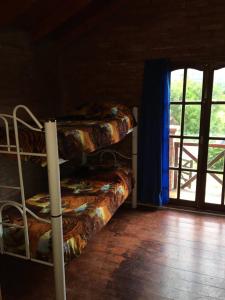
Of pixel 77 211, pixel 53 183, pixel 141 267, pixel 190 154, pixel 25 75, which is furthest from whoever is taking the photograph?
pixel 190 154

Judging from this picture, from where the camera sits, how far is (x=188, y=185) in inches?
142

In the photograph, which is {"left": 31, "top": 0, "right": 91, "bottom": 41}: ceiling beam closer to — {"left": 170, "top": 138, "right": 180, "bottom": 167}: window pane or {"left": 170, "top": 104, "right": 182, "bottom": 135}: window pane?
{"left": 170, "top": 104, "right": 182, "bottom": 135}: window pane

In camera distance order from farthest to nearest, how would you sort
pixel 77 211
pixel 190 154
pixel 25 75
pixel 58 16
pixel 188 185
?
1. pixel 188 185
2. pixel 190 154
3. pixel 25 75
4. pixel 58 16
5. pixel 77 211

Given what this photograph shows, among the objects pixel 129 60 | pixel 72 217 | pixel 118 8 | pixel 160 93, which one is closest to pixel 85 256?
pixel 72 217

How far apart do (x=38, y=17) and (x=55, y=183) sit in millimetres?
2160

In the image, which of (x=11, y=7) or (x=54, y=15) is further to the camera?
(x=54, y=15)

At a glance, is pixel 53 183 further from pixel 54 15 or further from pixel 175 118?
pixel 175 118

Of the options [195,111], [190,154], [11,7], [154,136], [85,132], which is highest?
[11,7]

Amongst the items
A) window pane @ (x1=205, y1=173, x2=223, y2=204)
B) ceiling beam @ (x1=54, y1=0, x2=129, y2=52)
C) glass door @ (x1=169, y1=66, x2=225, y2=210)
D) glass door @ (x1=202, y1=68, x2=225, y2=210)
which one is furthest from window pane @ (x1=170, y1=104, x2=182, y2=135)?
ceiling beam @ (x1=54, y1=0, x2=129, y2=52)

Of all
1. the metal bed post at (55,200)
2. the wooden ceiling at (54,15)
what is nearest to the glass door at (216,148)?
the wooden ceiling at (54,15)

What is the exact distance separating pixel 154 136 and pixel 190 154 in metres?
0.55

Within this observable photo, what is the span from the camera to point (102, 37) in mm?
3520

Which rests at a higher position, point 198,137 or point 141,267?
point 198,137

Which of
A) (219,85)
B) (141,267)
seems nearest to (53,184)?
(141,267)
